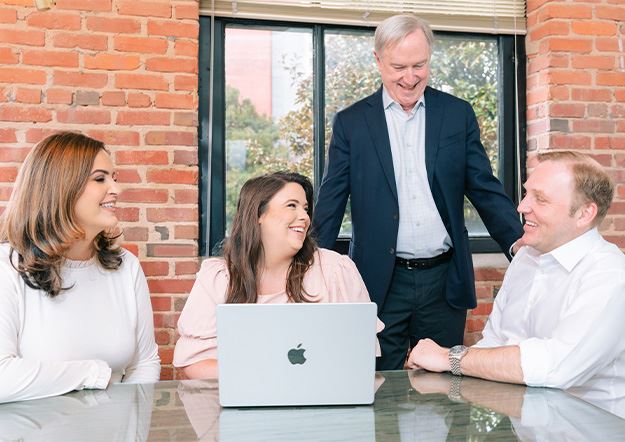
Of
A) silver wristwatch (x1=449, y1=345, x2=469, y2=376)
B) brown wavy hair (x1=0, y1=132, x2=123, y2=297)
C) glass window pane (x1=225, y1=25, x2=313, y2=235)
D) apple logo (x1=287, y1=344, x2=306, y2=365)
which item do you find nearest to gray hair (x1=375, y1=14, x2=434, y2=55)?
glass window pane (x1=225, y1=25, x2=313, y2=235)

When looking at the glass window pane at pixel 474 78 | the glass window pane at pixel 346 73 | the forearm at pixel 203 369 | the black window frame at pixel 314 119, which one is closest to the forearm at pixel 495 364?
the forearm at pixel 203 369

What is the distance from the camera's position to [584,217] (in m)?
1.94

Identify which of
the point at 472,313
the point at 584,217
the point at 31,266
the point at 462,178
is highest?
the point at 462,178

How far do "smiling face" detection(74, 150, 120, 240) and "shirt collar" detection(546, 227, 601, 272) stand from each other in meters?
1.21

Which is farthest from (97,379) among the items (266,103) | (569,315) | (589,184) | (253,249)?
(266,103)

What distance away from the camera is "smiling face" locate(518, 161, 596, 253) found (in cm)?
194

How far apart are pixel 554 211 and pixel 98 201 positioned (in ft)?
4.03

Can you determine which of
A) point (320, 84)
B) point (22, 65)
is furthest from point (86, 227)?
point (320, 84)

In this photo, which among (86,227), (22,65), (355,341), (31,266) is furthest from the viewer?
(22,65)

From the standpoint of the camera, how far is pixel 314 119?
3326 mm

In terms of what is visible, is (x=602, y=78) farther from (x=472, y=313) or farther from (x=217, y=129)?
(x=217, y=129)

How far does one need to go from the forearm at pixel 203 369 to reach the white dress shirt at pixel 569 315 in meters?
0.77

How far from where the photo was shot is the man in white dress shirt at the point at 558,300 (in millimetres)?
1672

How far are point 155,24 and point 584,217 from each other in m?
1.86
